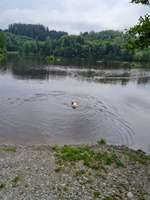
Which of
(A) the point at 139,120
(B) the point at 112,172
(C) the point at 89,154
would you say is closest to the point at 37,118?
(A) the point at 139,120

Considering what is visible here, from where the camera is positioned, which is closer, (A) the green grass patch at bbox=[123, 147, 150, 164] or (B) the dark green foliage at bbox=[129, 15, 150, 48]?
(B) the dark green foliage at bbox=[129, 15, 150, 48]

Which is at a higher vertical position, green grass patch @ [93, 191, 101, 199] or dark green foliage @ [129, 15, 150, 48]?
dark green foliage @ [129, 15, 150, 48]

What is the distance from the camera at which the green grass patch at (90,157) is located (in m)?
17.8

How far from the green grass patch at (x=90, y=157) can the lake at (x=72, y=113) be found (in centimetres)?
633

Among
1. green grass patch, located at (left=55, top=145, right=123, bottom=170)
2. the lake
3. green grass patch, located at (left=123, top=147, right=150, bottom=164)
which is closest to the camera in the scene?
green grass patch, located at (left=55, top=145, right=123, bottom=170)

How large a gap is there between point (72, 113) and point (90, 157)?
18181mm

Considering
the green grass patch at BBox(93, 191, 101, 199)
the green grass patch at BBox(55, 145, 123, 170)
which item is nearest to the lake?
the green grass patch at BBox(55, 145, 123, 170)

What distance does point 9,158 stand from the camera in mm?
18391

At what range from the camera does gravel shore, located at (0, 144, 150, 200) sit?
45.0 feet

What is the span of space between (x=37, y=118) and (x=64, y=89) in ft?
69.0

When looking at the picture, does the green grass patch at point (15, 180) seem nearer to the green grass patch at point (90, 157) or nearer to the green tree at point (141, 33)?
the green grass patch at point (90, 157)

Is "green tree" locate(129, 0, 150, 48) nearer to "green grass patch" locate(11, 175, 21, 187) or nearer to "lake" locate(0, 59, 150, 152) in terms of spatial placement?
"green grass patch" locate(11, 175, 21, 187)

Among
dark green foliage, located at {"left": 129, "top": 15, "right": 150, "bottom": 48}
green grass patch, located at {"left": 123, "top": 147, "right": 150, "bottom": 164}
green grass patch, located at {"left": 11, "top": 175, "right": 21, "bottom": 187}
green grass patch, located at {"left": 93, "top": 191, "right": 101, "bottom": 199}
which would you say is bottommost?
green grass patch, located at {"left": 123, "top": 147, "right": 150, "bottom": 164}

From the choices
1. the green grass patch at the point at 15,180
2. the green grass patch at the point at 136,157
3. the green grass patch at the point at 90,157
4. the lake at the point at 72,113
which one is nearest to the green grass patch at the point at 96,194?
the green grass patch at the point at 90,157
